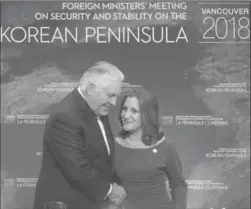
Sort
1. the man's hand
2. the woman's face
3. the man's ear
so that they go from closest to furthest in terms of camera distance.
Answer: the man's ear < the man's hand < the woman's face

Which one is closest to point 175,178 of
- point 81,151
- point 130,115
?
point 130,115

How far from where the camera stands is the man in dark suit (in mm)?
3059

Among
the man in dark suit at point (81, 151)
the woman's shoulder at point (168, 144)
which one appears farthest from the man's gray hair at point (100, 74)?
the woman's shoulder at point (168, 144)

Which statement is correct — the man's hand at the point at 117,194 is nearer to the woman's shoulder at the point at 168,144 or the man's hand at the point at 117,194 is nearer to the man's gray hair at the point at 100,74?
the woman's shoulder at the point at 168,144

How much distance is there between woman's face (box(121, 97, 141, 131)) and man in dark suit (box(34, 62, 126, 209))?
0.16m

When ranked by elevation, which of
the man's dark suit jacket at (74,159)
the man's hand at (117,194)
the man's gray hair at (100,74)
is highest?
the man's gray hair at (100,74)

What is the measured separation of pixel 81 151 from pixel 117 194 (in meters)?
0.49

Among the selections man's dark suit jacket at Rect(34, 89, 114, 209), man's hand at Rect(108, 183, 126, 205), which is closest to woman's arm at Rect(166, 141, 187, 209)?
man's hand at Rect(108, 183, 126, 205)

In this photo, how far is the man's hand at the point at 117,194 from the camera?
10.8ft

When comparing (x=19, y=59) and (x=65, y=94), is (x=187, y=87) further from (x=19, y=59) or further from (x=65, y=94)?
(x=19, y=59)

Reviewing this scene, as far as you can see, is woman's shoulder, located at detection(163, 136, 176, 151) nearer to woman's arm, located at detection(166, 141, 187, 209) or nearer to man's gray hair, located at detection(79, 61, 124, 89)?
woman's arm, located at detection(166, 141, 187, 209)

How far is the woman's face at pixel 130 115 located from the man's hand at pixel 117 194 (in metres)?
0.47

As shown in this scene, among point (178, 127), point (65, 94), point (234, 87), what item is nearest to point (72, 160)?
point (65, 94)

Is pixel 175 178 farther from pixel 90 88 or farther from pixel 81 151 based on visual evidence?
pixel 90 88
